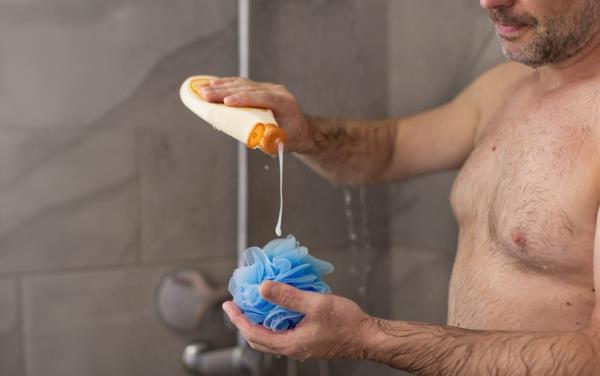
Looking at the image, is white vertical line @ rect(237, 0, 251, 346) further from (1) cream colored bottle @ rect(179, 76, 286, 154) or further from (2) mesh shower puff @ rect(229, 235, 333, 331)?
(2) mesh shower puff @ rect(229, 235, 333, 331)

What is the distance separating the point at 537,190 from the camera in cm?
104

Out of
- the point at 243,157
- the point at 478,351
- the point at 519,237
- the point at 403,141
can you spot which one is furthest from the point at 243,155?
the point at 478,351

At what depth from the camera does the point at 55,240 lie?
1309 mm

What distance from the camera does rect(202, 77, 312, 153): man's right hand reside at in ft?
3.33

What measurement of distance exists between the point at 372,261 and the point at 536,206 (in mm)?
592

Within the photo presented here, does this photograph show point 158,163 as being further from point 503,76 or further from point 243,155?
point 503,76

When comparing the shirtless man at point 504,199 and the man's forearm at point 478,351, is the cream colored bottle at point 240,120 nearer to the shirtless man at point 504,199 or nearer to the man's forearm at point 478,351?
the shirtless man at point 504,199

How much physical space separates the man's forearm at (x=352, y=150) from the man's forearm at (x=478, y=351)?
44cm

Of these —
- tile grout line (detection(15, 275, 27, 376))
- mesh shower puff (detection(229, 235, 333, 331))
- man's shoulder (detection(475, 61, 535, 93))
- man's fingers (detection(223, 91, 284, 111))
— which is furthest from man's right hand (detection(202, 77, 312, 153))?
tile grout line (detection(15, 275, 27, 376))

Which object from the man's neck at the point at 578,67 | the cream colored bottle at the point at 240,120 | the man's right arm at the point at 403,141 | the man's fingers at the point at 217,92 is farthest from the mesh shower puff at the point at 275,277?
the man's neck at the point at 578,67

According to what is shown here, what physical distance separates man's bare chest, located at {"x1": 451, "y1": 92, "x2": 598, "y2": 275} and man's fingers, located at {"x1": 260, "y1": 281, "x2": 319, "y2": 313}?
1.18 feet

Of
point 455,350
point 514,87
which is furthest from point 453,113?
point 455,350

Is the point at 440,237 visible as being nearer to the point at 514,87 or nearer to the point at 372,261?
the point at 372,261

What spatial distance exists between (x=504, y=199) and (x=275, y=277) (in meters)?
0.40
